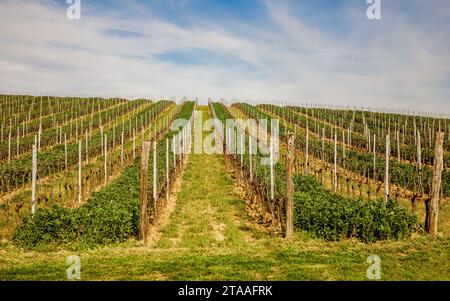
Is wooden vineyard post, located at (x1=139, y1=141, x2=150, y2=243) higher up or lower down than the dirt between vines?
higher up

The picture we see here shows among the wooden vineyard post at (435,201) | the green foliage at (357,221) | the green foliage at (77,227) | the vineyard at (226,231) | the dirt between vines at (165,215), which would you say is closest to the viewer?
the vineyard at (226,231)

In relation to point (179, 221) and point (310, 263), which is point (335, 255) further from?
point (179, 221)

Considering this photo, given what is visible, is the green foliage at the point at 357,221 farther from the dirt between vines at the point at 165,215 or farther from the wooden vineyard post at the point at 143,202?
the wooden vineyard post at the point at 143,202

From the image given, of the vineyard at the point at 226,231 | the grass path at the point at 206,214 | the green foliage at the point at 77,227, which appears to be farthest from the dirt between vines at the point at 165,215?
the green foliage at the point at 77,227

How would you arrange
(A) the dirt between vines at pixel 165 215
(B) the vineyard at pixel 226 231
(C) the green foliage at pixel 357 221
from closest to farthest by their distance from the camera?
1. (B) the vineyard at pixel 226 231
2. (C) the green foliage at pixel 357 221
3. (A) the dirt between vines at pixel 165 215

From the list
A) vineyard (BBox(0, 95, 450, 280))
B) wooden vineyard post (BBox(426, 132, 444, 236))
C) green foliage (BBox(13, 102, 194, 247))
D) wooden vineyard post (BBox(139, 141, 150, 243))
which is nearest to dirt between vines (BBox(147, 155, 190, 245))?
vineyard (BBox(0, 95, 450, 280))

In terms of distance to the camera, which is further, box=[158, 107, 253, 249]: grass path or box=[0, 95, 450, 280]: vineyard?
box=[158, 107, 253, 249]: grass path

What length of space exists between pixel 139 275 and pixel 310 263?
4.10 metres

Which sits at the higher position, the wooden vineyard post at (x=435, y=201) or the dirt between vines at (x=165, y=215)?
the wooden vineyard post at (x=435, y=201)

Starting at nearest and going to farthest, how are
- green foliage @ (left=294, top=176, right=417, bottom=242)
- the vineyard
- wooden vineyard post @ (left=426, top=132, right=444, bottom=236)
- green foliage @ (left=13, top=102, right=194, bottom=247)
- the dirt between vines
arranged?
the vineyard
green foliage @ (left=13, top=102, right=194, bottom=247)
green foliage @ (left=294, top=176, right=417, bottom=242)
wooden vineyard post @ (left=426, top=132, right=444, bottom=236)
the dirt between vines

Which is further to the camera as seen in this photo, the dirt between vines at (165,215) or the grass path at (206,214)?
the dirt between vines at (165,215)

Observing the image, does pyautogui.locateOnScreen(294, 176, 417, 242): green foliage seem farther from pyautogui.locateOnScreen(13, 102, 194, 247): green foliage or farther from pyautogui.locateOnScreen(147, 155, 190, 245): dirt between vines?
pyautogui.locateOnScreen(13, 102, 194, 247): green foliage

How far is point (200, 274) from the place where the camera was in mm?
8492
